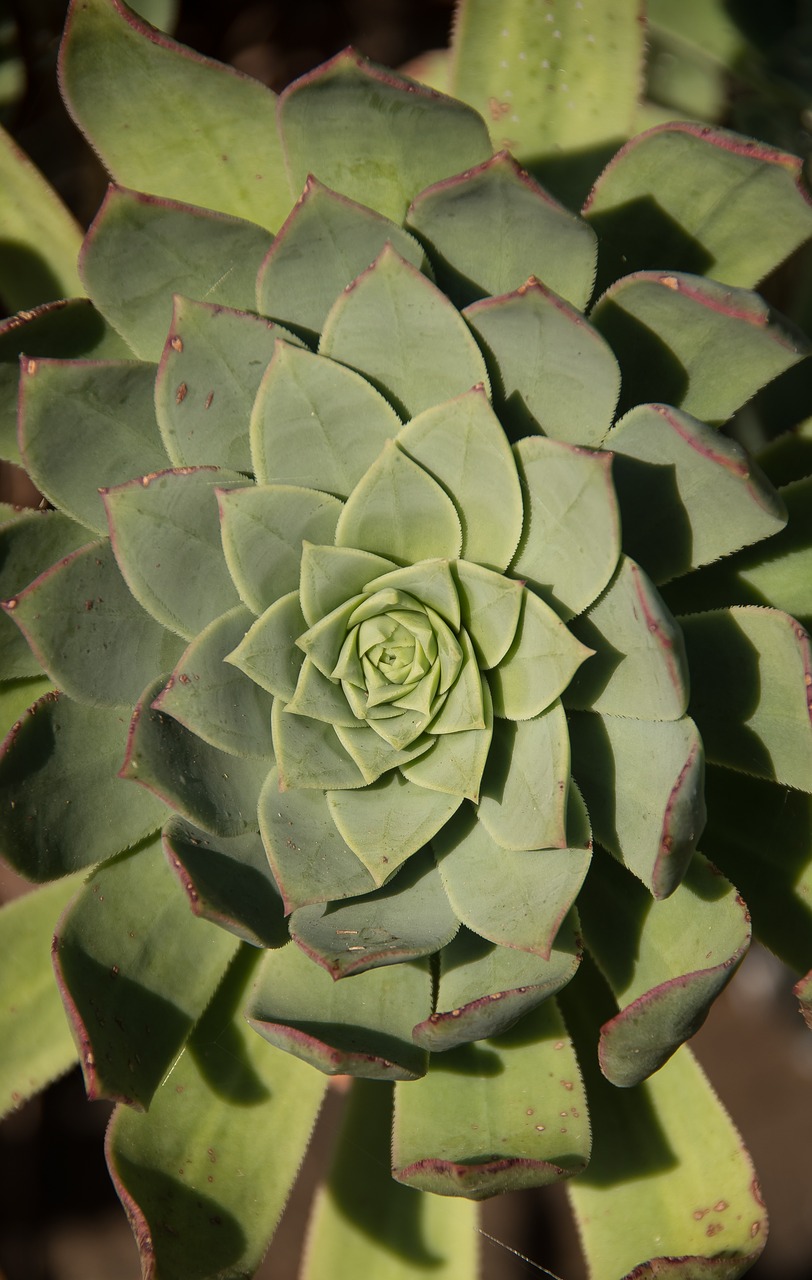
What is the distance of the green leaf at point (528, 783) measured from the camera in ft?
3.45

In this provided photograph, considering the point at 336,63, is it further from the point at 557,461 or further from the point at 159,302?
the point at 557,461

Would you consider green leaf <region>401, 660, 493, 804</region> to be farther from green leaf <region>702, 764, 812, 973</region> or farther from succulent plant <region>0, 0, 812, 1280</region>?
green leaf <region>702, 764, 812, 973</region>

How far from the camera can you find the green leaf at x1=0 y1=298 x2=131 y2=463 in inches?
47.4

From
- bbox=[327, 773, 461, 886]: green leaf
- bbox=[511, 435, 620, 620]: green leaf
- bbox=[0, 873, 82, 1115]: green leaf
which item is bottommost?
bbox=[0, 873, 82, 1115]: green leaf

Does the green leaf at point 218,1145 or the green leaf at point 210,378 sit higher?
the green leaf at point 210,378

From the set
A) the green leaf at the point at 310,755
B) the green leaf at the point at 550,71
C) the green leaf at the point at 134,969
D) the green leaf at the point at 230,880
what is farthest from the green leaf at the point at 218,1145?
the green leaf at the point at 550,71

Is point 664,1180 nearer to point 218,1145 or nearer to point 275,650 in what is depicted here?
point 218,1145

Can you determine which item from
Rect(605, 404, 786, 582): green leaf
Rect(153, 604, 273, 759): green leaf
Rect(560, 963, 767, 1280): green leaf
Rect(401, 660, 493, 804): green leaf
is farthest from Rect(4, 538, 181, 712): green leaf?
Rect(560, 963, 767, 1280): green leaf

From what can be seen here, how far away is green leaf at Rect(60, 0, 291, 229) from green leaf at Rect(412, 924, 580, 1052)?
1.00m

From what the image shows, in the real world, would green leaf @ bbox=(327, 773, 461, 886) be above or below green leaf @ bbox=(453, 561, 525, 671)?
below

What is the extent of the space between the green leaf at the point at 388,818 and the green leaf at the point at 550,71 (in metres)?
0.90

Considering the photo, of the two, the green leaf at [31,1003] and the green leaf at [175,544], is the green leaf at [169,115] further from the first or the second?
the green leaf at [31,1003]

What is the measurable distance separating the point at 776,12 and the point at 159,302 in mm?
1310

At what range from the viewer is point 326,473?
47.0 inches
